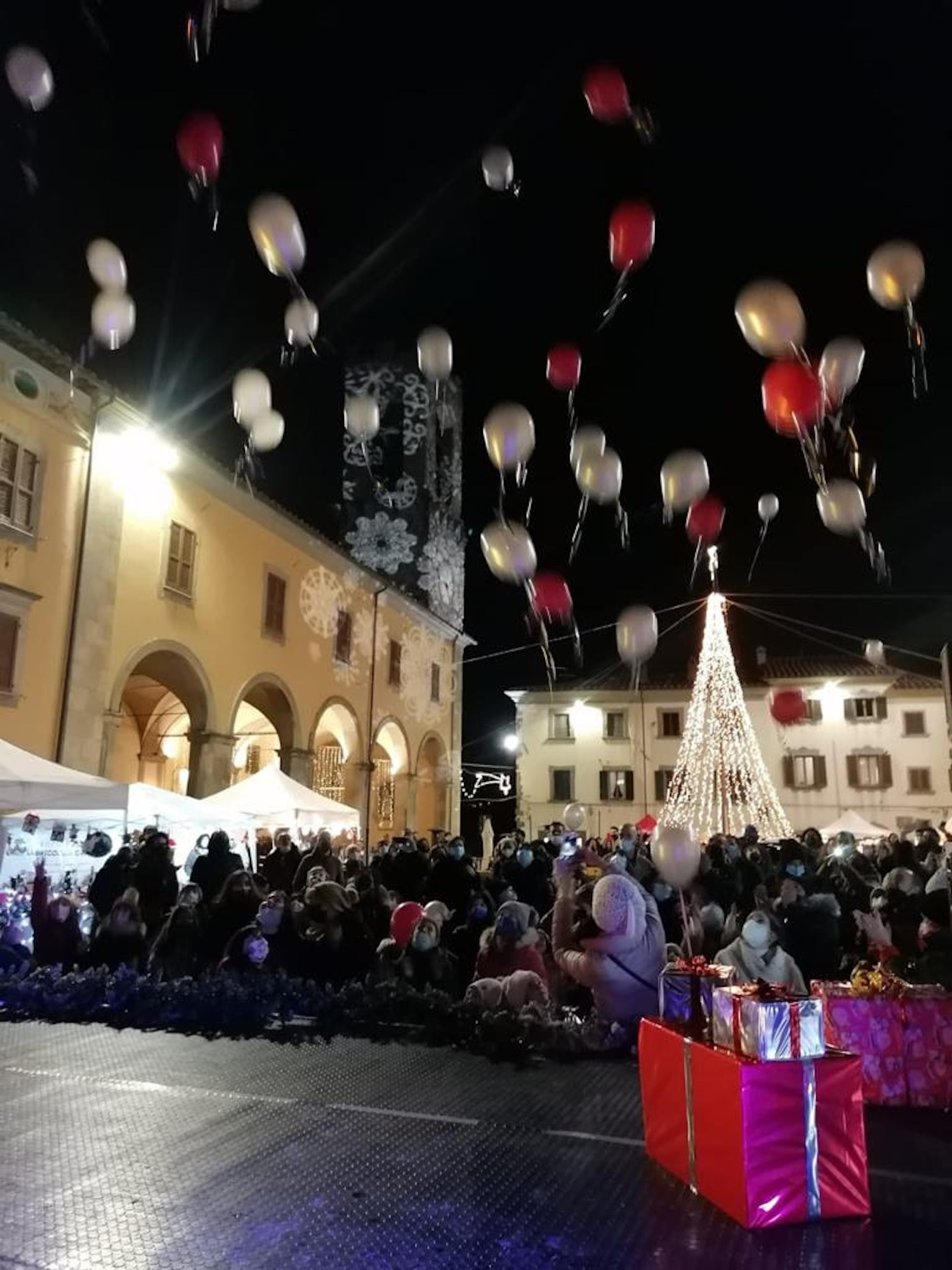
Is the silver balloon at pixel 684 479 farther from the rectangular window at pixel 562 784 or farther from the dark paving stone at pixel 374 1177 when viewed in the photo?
the rectangular window at pixel 562 784

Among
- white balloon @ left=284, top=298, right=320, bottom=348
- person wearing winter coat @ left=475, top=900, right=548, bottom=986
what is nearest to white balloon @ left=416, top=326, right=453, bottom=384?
white balloon @ left=284, top=298, right=320, bottom=348

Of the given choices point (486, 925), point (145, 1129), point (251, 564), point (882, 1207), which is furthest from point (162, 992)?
point (251, 564)

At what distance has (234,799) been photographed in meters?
13.0

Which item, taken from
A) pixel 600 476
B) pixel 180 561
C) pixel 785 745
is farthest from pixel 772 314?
pixel 785 745

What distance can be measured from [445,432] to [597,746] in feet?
50.4

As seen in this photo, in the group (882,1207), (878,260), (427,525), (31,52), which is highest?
(427,525)

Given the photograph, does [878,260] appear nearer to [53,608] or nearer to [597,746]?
[53,608]

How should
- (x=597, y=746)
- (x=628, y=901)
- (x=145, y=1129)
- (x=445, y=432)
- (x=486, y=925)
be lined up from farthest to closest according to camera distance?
(x=597, y=746) < (x=445, y=432) < (x=486, y=925) < (x=628, y=901) < (x=145, y=1129)

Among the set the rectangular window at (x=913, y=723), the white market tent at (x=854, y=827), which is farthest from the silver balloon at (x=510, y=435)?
the rectangular window at (x=913, y=723)

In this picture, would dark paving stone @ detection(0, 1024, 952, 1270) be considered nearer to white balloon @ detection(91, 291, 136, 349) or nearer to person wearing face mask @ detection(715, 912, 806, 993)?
person wearing face mask @ detection(715, 912, 806, 993)

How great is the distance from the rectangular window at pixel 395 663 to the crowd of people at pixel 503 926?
1549cm

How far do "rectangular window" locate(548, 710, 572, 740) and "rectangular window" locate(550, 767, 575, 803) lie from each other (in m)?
1.42

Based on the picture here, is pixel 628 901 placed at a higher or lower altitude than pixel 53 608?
lower

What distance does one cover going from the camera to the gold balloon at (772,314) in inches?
297
